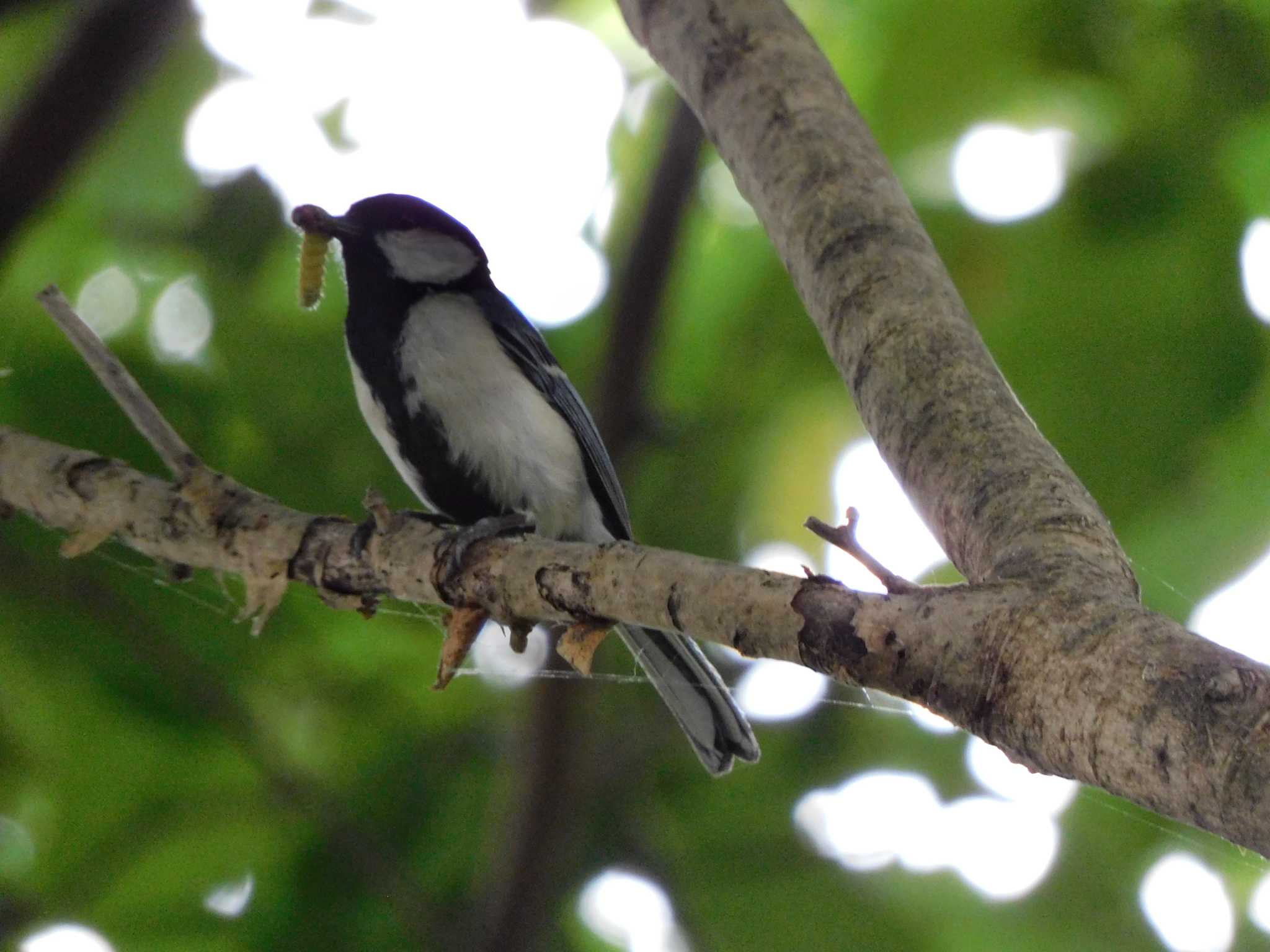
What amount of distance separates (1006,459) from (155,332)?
2.49 metres

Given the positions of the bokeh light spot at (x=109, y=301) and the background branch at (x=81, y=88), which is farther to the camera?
the bokeh light spot at (x=109, y=301)

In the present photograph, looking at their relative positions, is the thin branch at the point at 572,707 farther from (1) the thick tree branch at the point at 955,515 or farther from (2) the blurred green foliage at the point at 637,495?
(1) the thick tree branch at the point at 955,515

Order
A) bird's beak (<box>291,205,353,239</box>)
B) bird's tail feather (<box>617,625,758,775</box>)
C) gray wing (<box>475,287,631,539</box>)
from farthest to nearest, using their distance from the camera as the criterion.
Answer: gray wing (<box>475,287,631,539</box>) < bird's beak (<box>291,205,353,239</box>) < bird's tail feather (<box>617,625,758,775</box>)

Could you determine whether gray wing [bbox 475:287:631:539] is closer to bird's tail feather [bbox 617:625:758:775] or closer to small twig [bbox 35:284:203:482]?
bird's tail feather [bbox 617:625:758:775]

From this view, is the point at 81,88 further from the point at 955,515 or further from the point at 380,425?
the point at 955,515

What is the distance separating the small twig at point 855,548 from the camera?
1180mm

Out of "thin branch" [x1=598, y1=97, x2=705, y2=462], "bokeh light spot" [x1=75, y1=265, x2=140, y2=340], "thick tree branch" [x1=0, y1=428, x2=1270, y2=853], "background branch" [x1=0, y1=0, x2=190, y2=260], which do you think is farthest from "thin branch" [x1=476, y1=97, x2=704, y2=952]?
"bokeh light spot" [x1=75, y1=265, x2=140, y2=340]

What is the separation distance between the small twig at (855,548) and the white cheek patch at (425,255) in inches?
78.8

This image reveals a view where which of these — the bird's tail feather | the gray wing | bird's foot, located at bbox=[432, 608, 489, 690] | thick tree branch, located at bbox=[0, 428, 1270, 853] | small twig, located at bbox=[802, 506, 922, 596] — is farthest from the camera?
the gray wing

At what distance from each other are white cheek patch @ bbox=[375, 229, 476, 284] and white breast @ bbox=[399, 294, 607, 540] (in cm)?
16

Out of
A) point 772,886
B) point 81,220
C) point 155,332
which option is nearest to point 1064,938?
point 772,886

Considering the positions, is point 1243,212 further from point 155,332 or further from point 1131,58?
point 155,332

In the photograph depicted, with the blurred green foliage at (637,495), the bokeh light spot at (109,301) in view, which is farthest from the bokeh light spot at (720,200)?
the bokeh light spot at (109,301)

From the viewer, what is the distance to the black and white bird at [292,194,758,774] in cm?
267
